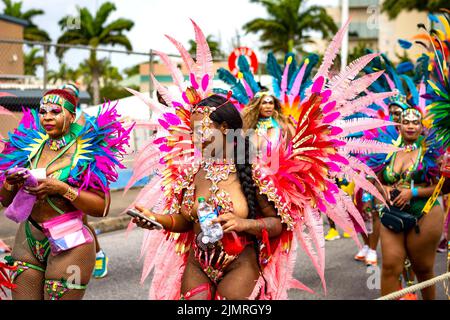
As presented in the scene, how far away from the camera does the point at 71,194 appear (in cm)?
357

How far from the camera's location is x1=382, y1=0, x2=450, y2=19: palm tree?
31.5 meters

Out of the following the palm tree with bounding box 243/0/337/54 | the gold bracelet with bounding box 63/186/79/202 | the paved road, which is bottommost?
the paved road

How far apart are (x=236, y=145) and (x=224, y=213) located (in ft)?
1.31

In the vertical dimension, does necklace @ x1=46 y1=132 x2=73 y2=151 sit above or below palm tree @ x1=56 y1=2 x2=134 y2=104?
below

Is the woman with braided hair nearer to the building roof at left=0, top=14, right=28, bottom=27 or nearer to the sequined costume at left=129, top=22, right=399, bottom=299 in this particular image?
the sequined costume at left=129, top=22, right=399, bottom=299

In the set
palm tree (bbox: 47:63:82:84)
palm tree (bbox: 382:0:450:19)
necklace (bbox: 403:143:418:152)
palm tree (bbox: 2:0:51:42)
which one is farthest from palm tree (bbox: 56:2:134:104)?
necklace (bbox: 403:143:418:152)

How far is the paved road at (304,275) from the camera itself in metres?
5.76

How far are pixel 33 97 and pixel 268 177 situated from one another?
933cm

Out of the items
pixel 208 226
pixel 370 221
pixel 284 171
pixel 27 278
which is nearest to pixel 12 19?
pixel 370 221

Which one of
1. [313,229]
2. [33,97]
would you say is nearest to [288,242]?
[313,229]

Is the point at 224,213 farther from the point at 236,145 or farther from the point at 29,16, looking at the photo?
the point at 29,16

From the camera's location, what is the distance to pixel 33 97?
37.8 ft

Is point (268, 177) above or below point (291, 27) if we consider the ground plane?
below
